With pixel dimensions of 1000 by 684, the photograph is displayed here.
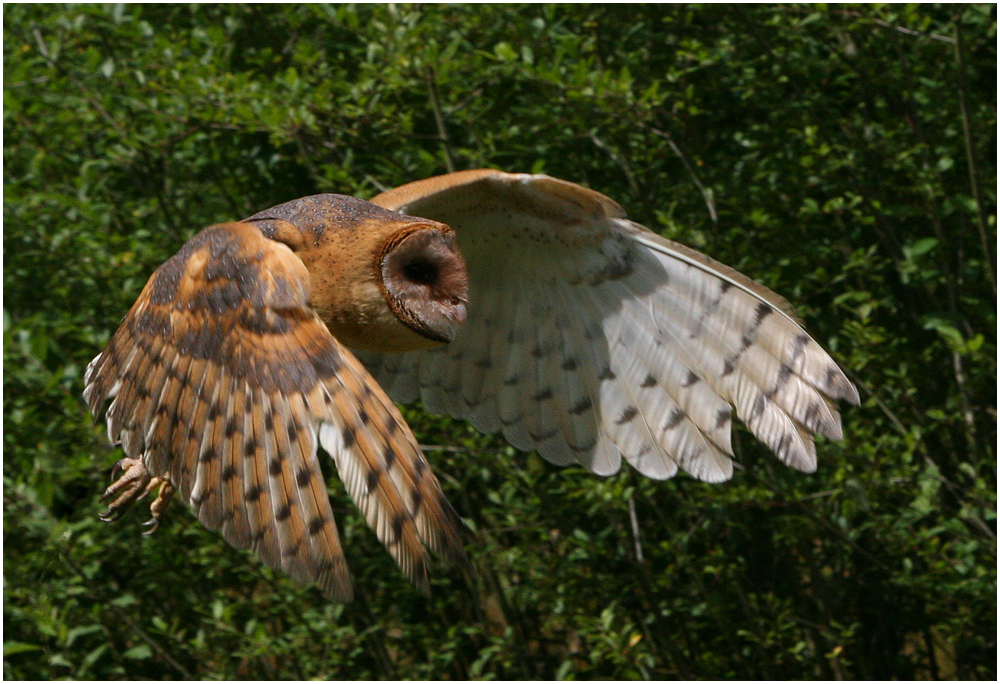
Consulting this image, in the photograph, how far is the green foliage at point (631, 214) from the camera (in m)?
4.00

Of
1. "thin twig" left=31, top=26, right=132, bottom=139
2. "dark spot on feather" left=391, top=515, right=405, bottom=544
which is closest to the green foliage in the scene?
"thin twig" left=31, top=26, right=132, bottom=139

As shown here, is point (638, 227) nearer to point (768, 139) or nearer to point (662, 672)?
point (768, 139)

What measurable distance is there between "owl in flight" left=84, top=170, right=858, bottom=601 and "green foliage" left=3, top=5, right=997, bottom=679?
1.05 m

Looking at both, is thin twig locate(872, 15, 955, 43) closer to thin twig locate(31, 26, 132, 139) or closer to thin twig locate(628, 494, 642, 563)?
thin twig locate(628, 494, 642, 563)

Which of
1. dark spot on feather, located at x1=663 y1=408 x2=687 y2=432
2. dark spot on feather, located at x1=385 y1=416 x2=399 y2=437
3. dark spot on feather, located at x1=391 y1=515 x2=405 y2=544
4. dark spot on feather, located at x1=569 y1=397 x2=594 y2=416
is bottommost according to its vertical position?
dark spot on feather, located at x1=569 y1=397 x2=594 y2=416

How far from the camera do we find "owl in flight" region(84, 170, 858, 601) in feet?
6.09

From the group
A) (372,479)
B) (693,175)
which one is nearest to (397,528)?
(372,479)

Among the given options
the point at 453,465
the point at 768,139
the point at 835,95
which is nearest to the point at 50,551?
the point at 453,465

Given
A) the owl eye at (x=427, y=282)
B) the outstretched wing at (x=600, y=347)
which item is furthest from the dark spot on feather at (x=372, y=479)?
the outstretched wing at (x=600, y=347)

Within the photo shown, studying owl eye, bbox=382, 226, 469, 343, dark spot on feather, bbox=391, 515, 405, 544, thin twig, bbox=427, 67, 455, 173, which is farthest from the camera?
thin twig, bbox=427, 67, 455, 173

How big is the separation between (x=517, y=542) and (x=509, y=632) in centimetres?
48

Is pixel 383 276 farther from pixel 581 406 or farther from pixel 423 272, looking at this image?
pixel 581 406

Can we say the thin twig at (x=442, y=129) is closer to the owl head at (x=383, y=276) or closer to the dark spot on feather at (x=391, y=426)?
the owl head at (x=383, y=276)

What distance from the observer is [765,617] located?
4688mm
